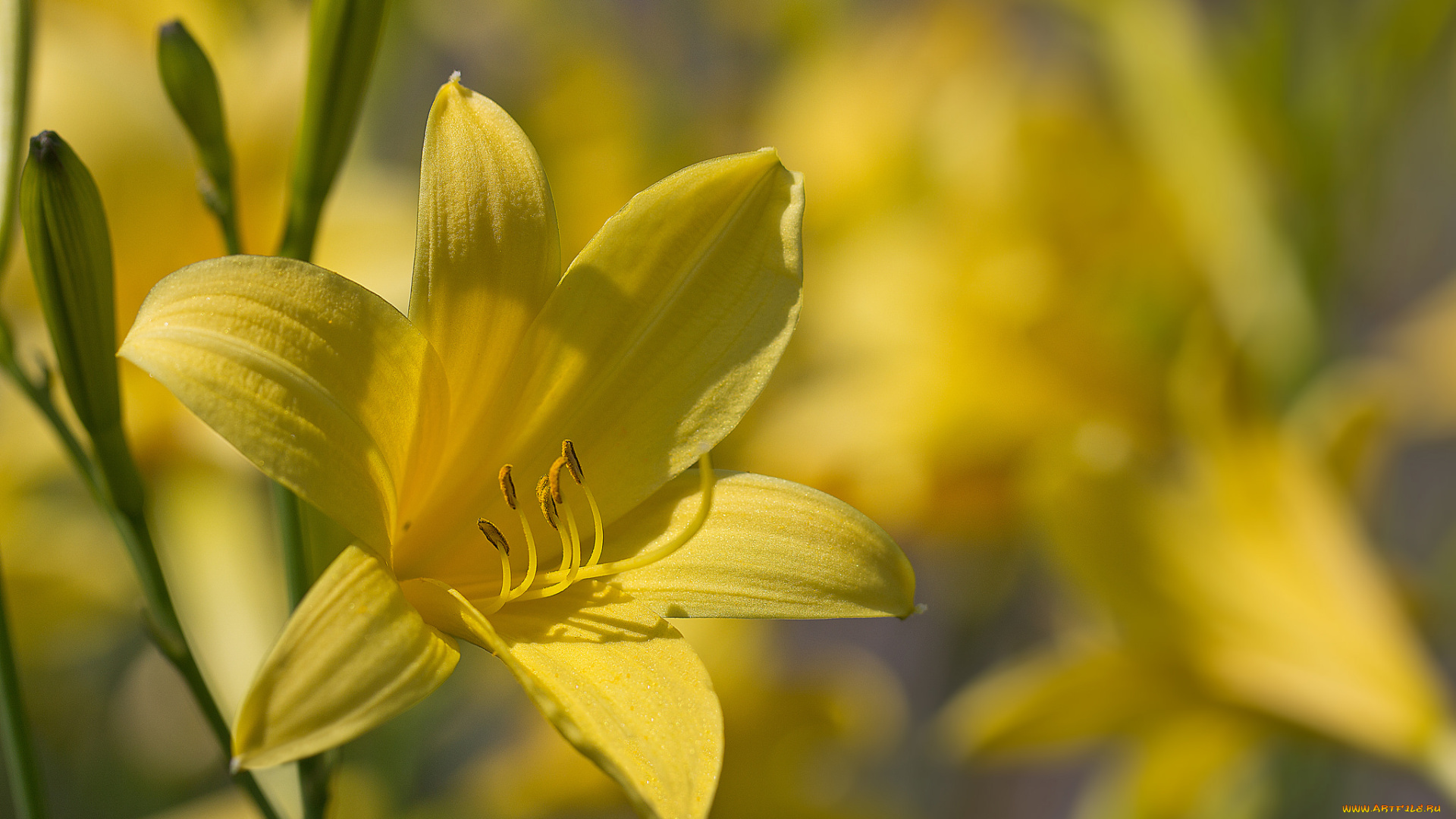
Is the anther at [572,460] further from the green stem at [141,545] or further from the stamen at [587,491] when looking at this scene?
the green stem at [141,545]

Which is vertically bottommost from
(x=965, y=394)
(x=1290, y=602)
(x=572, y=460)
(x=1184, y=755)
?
(x=1184, y=755)

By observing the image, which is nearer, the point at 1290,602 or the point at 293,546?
the point at 293,546

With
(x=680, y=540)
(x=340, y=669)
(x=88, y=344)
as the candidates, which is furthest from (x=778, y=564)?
(x=88, y=344)

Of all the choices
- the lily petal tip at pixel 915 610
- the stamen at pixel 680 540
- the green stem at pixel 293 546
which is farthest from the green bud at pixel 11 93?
the lily petal tip at pixel 915 610

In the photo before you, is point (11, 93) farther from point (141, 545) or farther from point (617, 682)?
point (617, 682)

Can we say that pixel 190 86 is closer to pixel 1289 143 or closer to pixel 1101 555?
pixel 1101 555

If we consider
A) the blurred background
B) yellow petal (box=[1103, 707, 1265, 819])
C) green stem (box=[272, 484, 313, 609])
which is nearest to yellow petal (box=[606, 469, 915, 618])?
green stem (box=[272, 484, 313, 609])

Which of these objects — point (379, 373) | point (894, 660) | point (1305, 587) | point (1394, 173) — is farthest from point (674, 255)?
point (894, 660)
